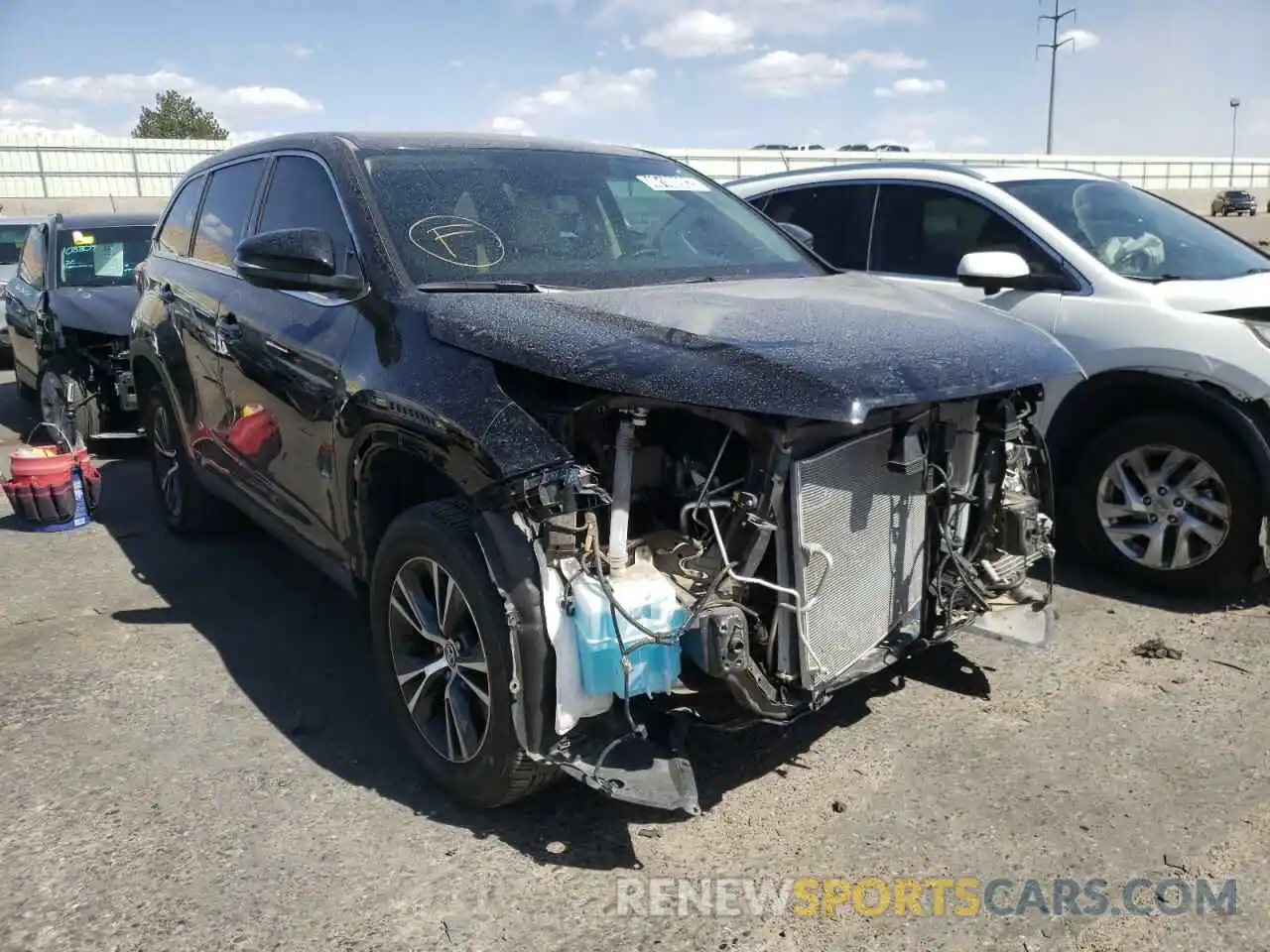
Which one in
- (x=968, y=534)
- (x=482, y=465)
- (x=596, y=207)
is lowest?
(x=968, y=534)

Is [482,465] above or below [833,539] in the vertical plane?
above

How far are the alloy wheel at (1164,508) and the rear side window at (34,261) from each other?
8.01 meters

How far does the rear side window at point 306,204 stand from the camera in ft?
11.7

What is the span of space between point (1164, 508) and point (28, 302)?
8468 mm

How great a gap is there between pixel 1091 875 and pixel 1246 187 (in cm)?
6060

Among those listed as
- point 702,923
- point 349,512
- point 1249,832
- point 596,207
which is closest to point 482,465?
point 349,512

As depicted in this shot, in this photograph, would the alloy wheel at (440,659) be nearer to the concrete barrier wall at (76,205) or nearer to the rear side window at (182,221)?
the rear side window at (182,221)

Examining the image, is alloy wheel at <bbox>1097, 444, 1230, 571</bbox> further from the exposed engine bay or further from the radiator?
the radiator

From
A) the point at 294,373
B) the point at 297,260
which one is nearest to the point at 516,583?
the point at 297,260

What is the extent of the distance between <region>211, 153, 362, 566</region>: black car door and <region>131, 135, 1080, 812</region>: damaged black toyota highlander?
0.02 meters

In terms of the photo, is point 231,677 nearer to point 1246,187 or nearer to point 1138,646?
point 1138,646

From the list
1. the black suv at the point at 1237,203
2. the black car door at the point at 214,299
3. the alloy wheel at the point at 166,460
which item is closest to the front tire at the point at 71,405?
the alloy wheel at the point at 166,460

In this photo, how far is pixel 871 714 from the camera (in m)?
A: 3.69

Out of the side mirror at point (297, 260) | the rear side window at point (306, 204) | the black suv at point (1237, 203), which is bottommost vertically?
the side mirror at point (297, 260)
